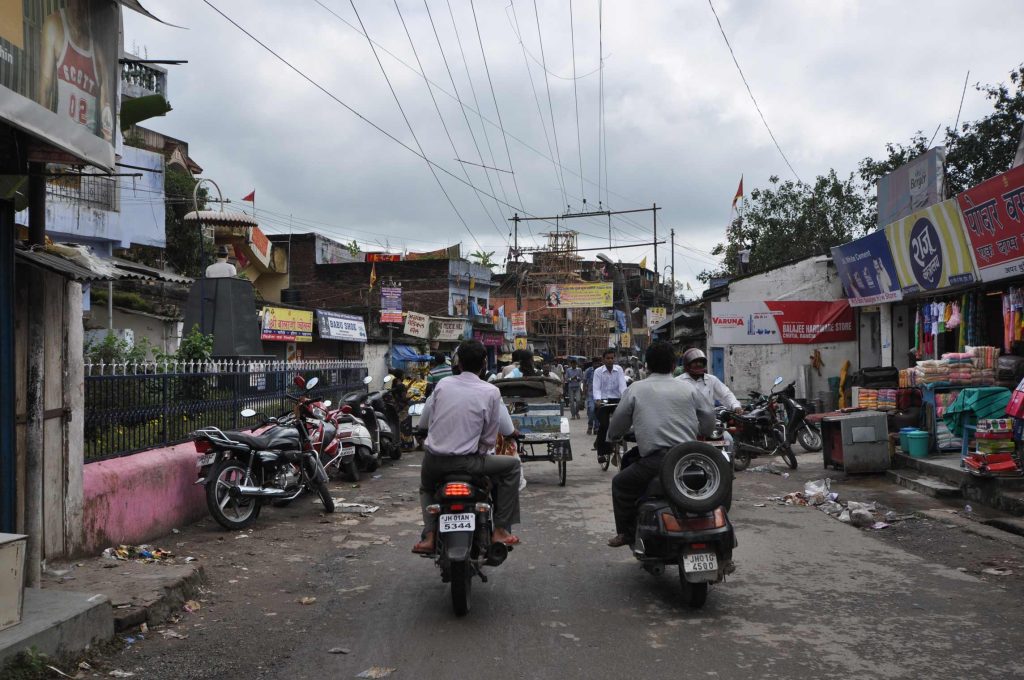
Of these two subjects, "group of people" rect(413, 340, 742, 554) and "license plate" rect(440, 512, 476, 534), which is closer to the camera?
"license plate" rect(440, 512, 476, 534)

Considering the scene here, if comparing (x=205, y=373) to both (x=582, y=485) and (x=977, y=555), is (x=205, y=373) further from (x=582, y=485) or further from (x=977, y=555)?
(x=977, y=555)

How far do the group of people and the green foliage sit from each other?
24.6m

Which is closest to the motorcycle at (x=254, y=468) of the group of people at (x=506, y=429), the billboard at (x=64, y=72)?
the billboard at (x=64, y=72)

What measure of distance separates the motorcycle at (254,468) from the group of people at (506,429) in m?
3.24

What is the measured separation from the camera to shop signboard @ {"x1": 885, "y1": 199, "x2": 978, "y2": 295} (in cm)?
1289

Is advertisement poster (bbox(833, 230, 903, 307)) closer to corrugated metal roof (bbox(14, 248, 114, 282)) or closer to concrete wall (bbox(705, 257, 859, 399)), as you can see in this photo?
concrete wall (bbox(705, 257, 859, 399))

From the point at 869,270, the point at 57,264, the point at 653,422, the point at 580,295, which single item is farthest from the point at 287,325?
the point at 653,422

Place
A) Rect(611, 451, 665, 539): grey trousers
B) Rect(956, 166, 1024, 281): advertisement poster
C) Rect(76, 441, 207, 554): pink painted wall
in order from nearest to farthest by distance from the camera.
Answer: Rect(611, 451, 665, 539): grey trousers → Rect(76, 441, 207, 554): pink painted wall → Rect(956, 166, 1024, 281): advertisement poster

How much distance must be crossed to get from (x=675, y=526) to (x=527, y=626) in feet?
3.92

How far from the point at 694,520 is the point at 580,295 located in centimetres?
3161

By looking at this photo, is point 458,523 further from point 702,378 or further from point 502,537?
point 702,378

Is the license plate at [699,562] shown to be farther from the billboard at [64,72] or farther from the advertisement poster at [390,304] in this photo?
the advertisement poster at [390,304]

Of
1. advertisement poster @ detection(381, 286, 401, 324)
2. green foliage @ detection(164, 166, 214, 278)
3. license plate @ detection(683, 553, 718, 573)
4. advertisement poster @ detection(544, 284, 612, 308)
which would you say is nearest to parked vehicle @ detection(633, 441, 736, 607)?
license plate @ detection(683, 553, 718, 573)

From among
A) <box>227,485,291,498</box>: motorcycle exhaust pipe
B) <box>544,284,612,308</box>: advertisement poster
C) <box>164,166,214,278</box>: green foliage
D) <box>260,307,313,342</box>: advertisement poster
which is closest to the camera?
<box>227,485,291,498</box>: motorcycle exhaust pipe
